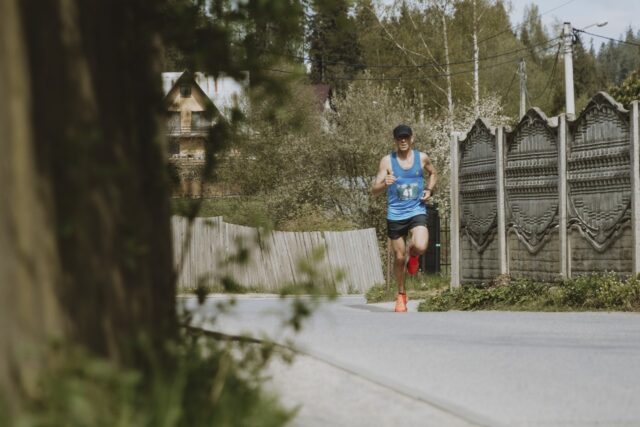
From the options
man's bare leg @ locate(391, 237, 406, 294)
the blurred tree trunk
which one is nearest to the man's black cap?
man's bare leg @ locate(391, 237, 406, 294)

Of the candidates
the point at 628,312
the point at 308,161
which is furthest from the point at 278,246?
the point at 628,312

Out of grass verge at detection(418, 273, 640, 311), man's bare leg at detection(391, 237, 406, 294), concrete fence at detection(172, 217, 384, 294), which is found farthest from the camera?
concrete fence at detection(172, 217, 384, 294)

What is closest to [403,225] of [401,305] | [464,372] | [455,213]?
[401,305]

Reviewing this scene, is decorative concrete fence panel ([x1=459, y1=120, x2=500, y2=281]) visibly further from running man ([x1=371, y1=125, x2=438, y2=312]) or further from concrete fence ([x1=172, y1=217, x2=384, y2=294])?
concrete fence ([x1=172, y1=217, x2=384, y2=294])

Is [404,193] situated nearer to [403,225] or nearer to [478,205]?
[403,225]

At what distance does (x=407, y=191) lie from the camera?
15328 millimetres

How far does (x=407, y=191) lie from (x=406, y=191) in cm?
1

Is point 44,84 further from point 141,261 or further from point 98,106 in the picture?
point 141,261

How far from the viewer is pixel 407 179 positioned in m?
15.3

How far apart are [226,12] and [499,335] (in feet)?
19.4

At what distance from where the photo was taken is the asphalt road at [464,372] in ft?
20.8

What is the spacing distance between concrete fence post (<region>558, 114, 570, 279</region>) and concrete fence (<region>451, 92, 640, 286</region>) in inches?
0.4

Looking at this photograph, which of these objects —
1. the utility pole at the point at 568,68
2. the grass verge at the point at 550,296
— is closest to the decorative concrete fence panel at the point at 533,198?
the grass verge at the point at 550,296

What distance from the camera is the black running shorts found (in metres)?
15.5
